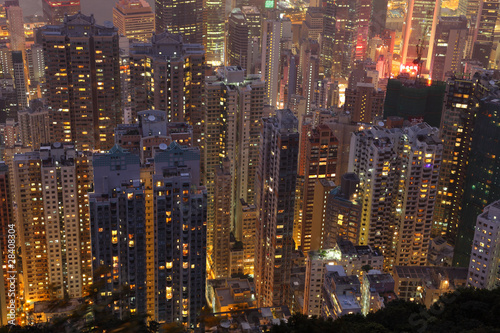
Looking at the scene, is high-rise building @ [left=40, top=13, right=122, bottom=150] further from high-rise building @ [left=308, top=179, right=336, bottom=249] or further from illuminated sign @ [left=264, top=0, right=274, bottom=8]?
illuminated sign @ [left=264, top=0, right=274, bottom=8]

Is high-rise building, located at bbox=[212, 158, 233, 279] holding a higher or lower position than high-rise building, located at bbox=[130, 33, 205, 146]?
lower

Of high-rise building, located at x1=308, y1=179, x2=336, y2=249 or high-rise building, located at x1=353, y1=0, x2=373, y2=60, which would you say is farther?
high-rise building, located at x1=353, y1=0, x2=373, y2=60

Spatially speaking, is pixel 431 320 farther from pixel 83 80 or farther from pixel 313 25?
pixel 313 25

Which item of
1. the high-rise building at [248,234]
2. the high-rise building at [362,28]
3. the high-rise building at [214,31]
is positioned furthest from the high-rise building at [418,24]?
the high-rise building at [248,234]

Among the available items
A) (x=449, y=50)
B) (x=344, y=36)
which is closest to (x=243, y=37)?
(x=344, y=36)

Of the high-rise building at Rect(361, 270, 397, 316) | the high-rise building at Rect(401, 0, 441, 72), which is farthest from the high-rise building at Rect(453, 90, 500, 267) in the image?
the high-rise building at Rect(401, 0, 441, 72)

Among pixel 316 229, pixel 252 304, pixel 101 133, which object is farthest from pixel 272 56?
pixel 252 304
